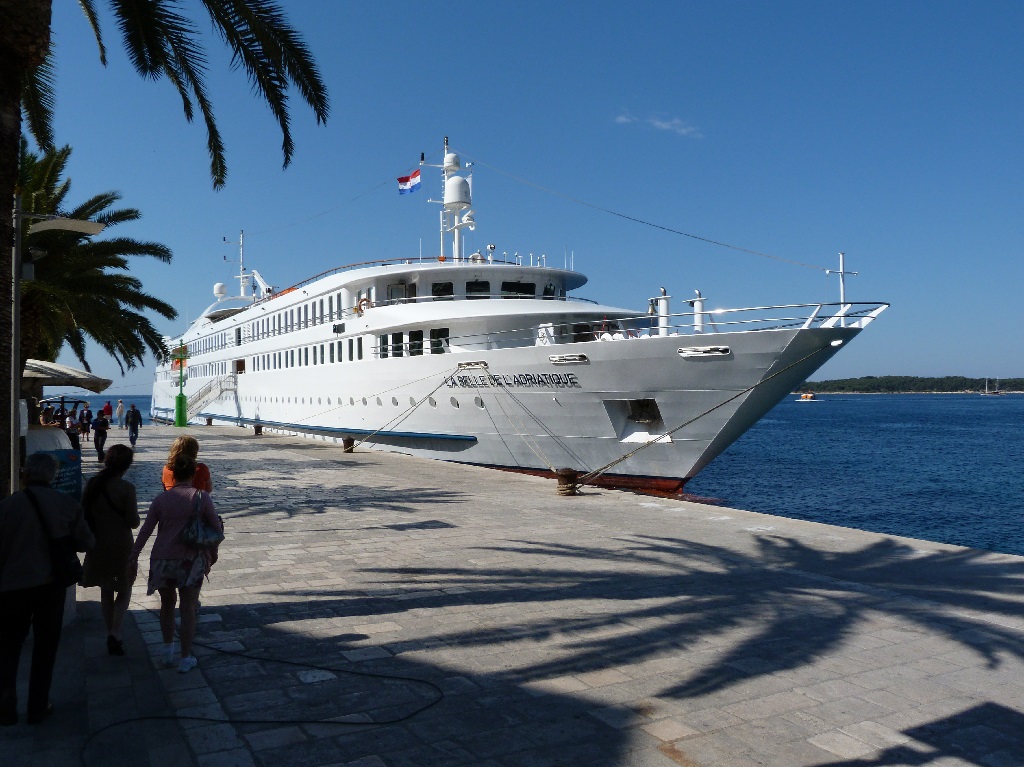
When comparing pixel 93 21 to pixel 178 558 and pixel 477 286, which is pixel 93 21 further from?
pixel 477 286

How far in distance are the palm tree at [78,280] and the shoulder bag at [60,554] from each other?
32.4ft

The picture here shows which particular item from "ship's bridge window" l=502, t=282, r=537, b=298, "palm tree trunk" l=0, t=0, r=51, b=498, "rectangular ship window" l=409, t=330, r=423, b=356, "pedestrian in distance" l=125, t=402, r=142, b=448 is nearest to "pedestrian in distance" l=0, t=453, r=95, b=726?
"palm tree trunk" l=0, t=0, r=51, b=498

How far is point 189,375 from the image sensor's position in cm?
4938

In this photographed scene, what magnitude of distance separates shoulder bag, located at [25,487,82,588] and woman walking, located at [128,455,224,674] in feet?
1.52

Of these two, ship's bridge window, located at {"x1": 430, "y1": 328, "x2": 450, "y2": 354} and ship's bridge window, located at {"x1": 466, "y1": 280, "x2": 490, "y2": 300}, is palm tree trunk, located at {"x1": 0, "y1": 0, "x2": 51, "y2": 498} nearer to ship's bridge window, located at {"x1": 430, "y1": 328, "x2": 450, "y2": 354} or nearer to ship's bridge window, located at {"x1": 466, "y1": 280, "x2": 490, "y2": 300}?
ship's bridge window, located at {"x1": 430, "y1": 328, "x2": 450, "y2": 354}

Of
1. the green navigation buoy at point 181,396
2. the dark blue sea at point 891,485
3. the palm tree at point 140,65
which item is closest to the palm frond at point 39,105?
the palm tree at point 140,65

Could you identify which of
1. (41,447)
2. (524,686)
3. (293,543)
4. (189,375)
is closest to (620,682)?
(524,686)

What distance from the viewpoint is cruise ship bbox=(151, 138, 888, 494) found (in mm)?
14484

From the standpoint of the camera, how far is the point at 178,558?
4.58 m

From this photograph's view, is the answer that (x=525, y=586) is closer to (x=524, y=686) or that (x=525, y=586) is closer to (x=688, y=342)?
(x=524, y=686)

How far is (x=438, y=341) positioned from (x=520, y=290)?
121 inches

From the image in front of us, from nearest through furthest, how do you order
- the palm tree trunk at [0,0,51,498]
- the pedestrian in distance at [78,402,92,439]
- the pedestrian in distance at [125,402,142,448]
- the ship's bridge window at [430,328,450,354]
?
the palm tree trunk at [0,0,51,498]
the ship's bridge window at [430,328,450,354]
the pedestrian in distance at [125,402,142,448]
the pedestrian in distance at [78,402,92,439]

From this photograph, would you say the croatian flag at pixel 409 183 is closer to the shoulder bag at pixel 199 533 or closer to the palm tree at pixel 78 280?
the palm tree at pixel 78 280

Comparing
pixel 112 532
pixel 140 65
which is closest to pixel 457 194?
pixel 140 65
